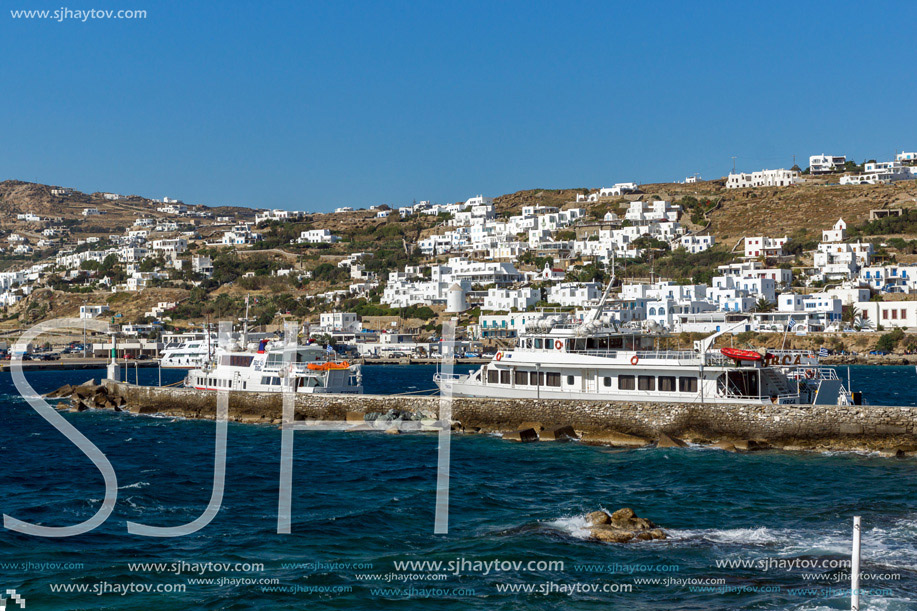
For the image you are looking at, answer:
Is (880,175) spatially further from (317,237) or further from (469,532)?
(469,532)

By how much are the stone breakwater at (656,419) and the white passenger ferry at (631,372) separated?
126 centimetres

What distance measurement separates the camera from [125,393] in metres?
48.0

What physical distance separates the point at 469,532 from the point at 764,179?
176 meters

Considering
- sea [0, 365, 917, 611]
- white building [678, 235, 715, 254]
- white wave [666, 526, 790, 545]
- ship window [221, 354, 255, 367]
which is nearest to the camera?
sea [0, 365, 917, 611]

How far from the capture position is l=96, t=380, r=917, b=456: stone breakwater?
2820cm

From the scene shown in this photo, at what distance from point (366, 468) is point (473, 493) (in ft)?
18.8

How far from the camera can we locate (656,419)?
1227 inches

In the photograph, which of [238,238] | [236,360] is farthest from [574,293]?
[238,238]

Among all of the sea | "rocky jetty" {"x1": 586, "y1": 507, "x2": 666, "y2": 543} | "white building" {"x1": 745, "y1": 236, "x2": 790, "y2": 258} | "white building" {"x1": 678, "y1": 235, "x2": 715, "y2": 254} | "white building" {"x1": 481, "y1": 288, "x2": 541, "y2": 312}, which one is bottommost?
the sea

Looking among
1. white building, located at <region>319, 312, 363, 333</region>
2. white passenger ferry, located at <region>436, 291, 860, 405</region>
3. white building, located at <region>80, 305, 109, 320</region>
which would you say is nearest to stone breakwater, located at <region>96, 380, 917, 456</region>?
white passenger ferry, located at <region>436, 291, 860, 405</region>

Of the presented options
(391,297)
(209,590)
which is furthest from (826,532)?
(391,297)

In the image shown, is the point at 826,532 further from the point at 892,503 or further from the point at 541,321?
the point at 541,321

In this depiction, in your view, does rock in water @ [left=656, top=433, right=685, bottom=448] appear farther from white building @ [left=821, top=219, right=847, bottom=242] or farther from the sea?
white building @ [left=821, top=219, right=847, bottom=242]

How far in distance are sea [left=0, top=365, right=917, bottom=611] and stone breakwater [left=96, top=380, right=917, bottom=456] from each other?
3.77 ft
